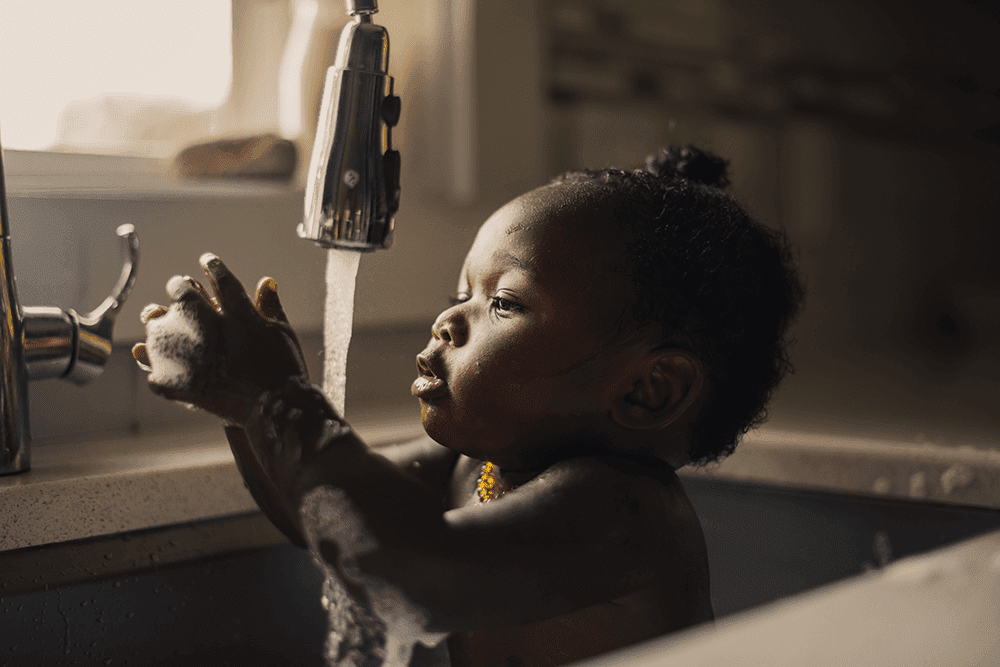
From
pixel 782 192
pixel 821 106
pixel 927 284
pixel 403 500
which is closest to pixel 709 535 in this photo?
pixel 403 500

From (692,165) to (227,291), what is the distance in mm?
390

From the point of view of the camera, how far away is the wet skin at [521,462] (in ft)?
1.50

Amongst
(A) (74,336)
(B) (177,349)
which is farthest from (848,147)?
(B) (177,349)

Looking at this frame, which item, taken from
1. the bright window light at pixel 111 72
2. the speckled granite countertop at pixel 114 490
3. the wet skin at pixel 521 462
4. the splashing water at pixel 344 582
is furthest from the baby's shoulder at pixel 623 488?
the bright window light at pixel 111 72

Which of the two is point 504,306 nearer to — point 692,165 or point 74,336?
point 692,165

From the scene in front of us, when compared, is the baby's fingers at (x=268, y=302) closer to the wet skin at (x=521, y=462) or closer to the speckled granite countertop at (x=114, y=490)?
→ the wet skin at (x=521, y=462)

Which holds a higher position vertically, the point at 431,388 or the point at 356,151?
the point at 356,151

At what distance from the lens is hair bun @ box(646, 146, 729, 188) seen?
0.72 m

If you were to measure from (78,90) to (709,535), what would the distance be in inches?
32.5

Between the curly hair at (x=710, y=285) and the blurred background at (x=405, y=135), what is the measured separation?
1.54 ft

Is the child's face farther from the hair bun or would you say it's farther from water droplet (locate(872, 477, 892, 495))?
water droplet (locate(872, 477, 892, 495))

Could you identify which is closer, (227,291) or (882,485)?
(227,291)

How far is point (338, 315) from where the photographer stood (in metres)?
0.69

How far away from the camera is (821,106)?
220 cm
